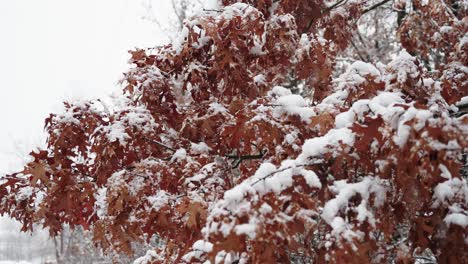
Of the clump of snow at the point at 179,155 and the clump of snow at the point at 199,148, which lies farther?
the clump of snow at the point at 199,148

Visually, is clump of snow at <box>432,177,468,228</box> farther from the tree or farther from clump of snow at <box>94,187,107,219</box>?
clump of snow at <box>94,187,107,219</box>

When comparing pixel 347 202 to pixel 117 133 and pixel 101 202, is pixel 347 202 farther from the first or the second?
pixel 101 202

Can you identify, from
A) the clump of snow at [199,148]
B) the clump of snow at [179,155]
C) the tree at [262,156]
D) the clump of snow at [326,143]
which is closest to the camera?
the tree at [262,156]

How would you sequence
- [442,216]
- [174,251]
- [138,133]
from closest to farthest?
[442,216] → [138,133] → [174,251]

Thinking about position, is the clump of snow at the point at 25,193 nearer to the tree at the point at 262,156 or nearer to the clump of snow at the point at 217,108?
the tree at the point at 262,156

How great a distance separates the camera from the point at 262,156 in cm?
312

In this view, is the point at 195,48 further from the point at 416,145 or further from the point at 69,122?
the point at 416,145

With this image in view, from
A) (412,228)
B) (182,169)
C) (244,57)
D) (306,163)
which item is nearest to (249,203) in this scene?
(306,163)

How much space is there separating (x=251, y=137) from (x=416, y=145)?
1214 millimetres

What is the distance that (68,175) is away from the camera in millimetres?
3037

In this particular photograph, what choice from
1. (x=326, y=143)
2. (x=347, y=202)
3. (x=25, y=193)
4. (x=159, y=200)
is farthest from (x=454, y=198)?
(x=25, y=193)

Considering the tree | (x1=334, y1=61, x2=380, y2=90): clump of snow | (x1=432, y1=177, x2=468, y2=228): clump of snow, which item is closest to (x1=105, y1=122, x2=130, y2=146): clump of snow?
the tree

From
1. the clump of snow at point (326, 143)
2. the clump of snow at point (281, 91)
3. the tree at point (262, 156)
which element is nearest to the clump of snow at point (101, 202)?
the tree at point (262, 156)

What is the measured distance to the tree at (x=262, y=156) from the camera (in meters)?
1.63
